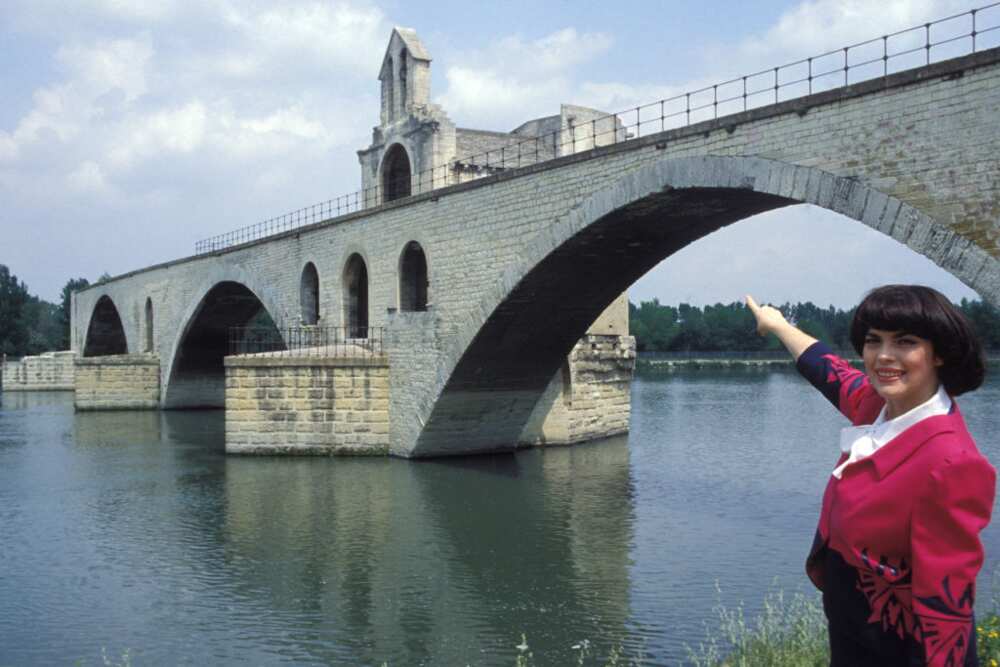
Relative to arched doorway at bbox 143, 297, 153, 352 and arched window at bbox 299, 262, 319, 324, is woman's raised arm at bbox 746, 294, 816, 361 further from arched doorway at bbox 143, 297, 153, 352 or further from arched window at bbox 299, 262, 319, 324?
arched doorway at bbox 143, 297, 153, 352

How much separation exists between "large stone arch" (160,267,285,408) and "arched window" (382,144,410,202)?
534 centimetres

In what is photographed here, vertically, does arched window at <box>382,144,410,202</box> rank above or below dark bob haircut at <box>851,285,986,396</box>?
above

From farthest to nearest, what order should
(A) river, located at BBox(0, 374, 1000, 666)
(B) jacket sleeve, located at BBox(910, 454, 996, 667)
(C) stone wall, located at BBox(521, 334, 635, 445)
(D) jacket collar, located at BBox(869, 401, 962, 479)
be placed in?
(C) stone wall, located at BBox(521, 334, 635, 445) → (A) river, located at BBox(0, 374, 1000, 666) → (D) jacket collar, located at BBox(869, 401, 962, 479) → (B) jacket sleeve, located at BBox(910, 454, 996, 667)

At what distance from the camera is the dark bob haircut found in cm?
245

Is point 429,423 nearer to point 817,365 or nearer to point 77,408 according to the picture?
point 817,365

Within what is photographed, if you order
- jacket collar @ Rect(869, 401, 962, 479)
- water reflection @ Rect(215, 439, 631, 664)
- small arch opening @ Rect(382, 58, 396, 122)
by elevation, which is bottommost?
water reflection @ Rect(215, 439, 631, 664)

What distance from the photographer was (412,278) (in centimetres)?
2347

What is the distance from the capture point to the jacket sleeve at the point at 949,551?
2.23 meters

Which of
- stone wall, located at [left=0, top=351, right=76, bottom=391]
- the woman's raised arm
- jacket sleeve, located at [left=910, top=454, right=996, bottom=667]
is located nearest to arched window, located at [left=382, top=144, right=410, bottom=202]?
the woman's raised arm

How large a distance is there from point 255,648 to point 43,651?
1994 millimetres

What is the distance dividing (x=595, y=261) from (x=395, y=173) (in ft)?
43.4

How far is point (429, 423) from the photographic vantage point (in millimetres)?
21141

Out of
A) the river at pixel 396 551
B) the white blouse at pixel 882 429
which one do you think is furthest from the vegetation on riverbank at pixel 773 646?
the white blouse at pixel 882 429

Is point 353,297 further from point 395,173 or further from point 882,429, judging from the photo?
point 882,429
